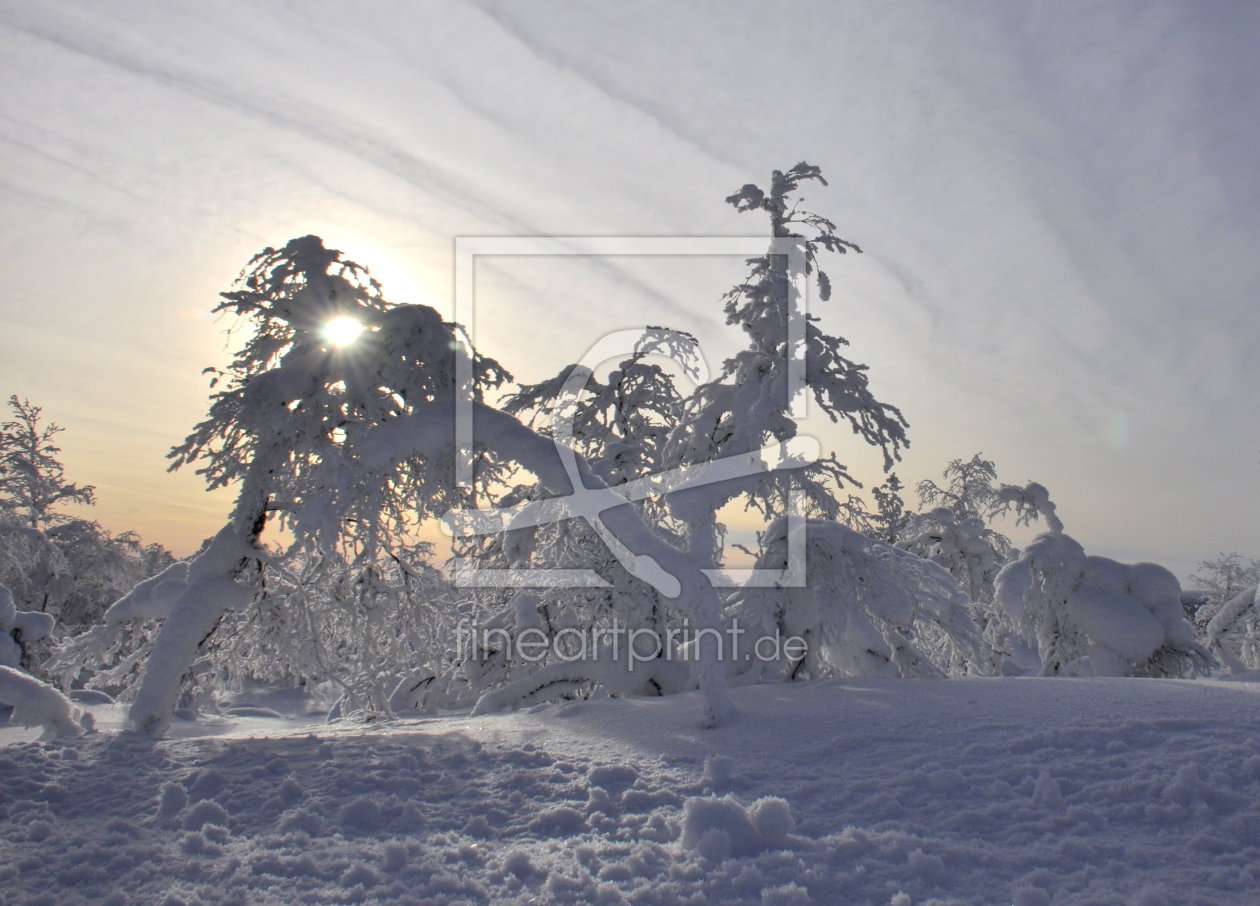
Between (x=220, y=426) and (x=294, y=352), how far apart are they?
1.29 m

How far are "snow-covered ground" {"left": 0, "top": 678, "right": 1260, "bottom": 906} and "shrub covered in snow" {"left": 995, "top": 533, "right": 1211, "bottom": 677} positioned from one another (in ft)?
26.3

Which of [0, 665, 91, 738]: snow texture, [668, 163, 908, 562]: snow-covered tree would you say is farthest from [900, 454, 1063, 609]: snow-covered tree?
[0, 665, 91, 738]: snow texture

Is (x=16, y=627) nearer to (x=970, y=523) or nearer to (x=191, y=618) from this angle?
(x=191, y=618)

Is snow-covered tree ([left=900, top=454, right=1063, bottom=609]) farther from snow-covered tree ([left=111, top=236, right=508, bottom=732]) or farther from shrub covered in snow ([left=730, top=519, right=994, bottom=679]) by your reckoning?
snow-covered tree ([left=111, top=236, right=508, bottom=732])

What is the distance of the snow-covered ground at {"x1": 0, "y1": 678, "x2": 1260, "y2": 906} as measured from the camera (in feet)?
11.6

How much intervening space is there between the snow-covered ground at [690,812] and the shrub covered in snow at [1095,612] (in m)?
8.02

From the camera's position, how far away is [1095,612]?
45.6ft

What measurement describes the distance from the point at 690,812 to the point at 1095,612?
44.9ft

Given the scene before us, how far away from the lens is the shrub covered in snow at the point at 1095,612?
13.6 meters

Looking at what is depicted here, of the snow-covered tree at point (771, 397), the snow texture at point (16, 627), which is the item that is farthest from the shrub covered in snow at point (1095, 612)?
the snow texture at point (16, 627)

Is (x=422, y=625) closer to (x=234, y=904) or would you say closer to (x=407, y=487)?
(x=407, y=487)

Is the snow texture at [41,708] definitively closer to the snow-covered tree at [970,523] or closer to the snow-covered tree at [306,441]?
the snow-covered tree at [306,441]

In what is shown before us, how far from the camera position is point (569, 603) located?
14297 mm

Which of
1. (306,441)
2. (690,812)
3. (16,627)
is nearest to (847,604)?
(690,812)
